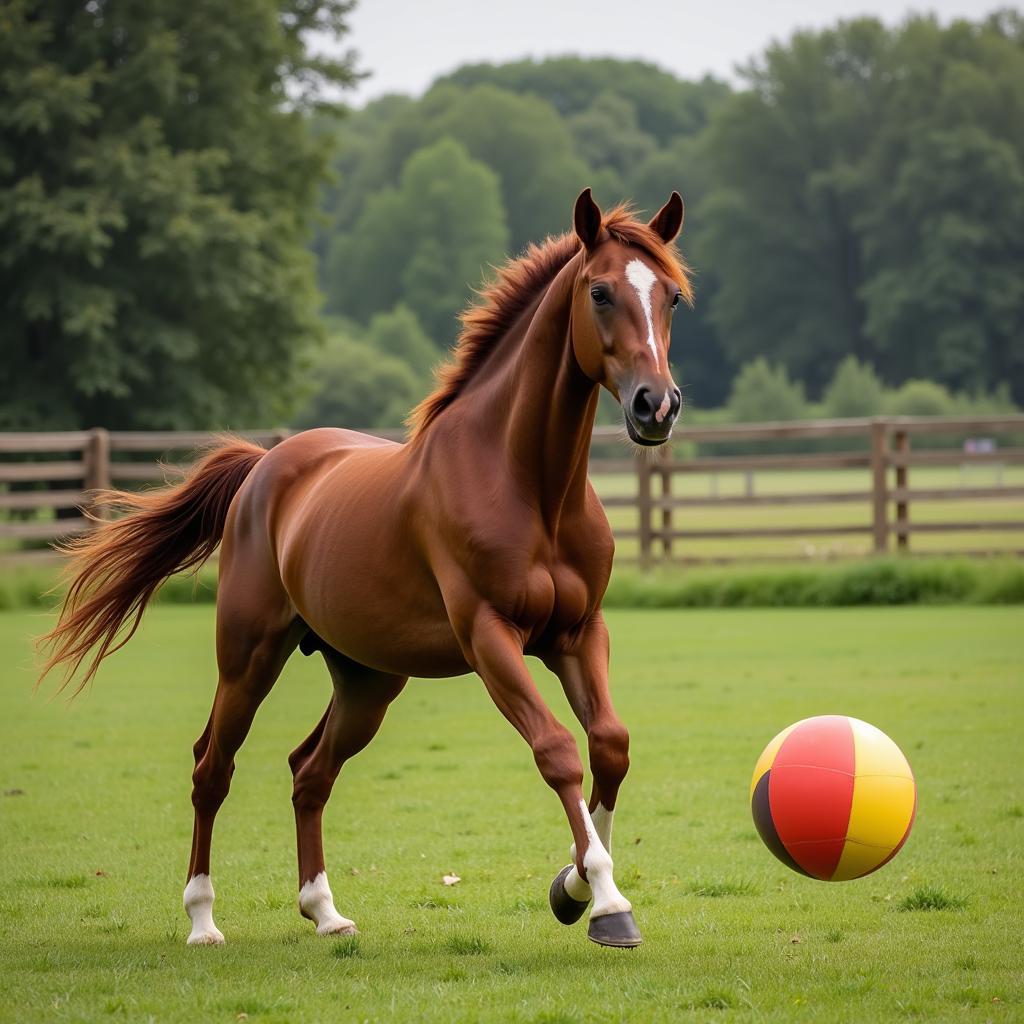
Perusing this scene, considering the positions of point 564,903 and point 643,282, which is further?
point 564,903

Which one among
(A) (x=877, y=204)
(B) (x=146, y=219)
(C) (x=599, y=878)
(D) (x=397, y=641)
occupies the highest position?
(A) (x=877, y=204)

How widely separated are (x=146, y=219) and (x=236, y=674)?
2466cm

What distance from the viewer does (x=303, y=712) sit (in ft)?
38.2

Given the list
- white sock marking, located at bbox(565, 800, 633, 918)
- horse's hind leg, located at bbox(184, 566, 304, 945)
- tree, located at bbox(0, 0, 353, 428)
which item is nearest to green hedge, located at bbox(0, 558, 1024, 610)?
tree, located at bbox(0, 0, 353, 428)

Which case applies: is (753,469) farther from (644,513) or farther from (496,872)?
(496,872)

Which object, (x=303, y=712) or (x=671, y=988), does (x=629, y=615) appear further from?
(x=671, y=988)

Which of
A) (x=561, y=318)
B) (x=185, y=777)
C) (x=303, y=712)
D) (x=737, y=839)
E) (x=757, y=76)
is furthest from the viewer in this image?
(x=757, y=76)

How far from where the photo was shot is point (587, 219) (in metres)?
5.04

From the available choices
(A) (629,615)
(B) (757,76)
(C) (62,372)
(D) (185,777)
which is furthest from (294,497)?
(B) (757,76)

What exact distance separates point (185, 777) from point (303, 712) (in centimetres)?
251

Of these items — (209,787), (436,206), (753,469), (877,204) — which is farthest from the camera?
(436,206)

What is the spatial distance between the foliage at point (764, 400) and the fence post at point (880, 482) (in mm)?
42114

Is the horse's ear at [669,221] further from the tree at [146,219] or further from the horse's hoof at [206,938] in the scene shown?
the tree at [146,219]

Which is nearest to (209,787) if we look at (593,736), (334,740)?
(334,740)
